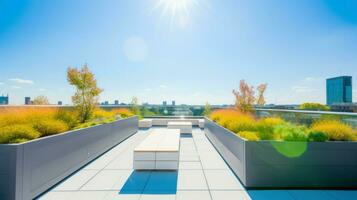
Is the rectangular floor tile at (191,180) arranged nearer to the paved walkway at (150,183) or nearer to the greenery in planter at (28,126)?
the paved walkway at (150,183)

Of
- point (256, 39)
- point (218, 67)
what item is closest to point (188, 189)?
point (256, 39)

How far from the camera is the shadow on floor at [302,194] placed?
2638 millimetres

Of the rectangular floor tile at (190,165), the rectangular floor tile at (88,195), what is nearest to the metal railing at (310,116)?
the rectangular floor tile at (190,165)

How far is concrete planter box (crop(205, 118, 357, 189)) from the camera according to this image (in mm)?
2877

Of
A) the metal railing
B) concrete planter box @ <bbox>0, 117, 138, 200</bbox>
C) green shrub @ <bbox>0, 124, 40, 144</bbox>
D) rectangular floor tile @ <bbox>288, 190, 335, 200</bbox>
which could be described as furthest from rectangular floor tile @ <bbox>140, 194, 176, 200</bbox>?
the metal railing

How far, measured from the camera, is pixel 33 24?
24.3 feet

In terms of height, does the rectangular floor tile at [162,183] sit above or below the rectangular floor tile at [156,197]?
below

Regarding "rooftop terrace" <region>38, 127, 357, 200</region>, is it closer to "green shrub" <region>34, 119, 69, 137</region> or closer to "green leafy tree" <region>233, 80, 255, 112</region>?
"green shrub" <region>34, 119, 69, 137</region>

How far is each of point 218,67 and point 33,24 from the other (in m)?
10.3

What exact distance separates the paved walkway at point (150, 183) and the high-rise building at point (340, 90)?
85.1 meters

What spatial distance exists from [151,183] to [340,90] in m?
90.1

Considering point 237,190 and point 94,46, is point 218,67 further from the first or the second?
point 237,190

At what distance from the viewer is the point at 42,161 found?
108 inches

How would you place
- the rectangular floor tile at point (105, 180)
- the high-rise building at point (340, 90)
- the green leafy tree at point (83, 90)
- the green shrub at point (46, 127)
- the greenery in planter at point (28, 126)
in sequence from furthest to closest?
the high-rise building at point (340, 90) < the green leafy tree at point (83, 90) < the green shrub at point (46, 127) < the rectangular floor tile at point (105, 180) < the greenery in planter at point (28, 126)
